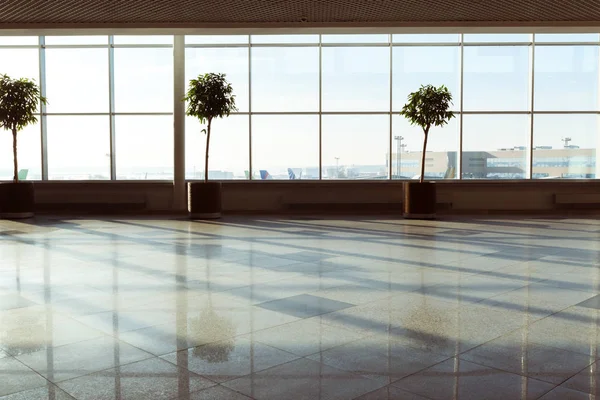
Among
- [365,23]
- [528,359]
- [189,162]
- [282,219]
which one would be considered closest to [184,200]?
[189,162]

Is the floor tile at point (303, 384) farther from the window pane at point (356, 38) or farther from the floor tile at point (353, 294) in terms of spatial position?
the window pane at point (356, 38)

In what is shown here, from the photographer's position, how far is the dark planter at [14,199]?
42.8ft

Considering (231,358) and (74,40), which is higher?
(74,40)

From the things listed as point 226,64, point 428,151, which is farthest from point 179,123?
point 428,151

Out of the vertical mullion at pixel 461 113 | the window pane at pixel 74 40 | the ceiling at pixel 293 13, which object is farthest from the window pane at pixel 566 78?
the window pane at pixel 74 40

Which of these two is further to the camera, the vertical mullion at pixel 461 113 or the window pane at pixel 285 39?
the window pane at pixel 285 39

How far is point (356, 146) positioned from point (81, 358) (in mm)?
12623

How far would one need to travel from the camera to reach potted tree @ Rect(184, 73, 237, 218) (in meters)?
12.8

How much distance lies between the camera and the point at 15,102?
42.6ft

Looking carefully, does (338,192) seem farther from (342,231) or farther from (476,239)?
(476,239)

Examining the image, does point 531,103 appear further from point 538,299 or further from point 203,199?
point 538,299

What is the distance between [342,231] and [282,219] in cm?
269

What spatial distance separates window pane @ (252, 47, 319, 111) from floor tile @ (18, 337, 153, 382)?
40.3 feet

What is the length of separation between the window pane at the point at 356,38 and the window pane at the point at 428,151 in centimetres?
213
